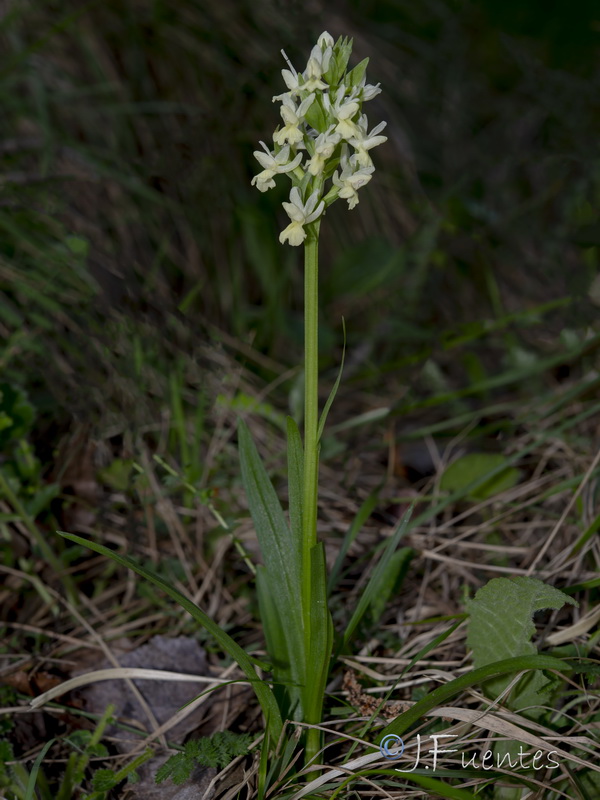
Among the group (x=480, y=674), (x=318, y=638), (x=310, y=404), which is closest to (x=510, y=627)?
(x=480, y=674)

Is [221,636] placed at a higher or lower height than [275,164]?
lower

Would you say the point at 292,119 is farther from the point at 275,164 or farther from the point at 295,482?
the point at 295,482

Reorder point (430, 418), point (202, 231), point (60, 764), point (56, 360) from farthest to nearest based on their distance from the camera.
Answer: point (202, 231)
point (430, 418)
point (56, 360)
point (60, 764)

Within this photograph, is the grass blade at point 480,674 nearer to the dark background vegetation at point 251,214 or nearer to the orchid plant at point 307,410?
the orchid plant at point 307,410

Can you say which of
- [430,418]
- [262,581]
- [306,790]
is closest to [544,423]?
[430,418]

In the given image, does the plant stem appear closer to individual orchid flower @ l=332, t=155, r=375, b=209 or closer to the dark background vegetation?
individual orchid flower @ l=332, t=155, r=375, b=209

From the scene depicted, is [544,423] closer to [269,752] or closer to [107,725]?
[269,752]

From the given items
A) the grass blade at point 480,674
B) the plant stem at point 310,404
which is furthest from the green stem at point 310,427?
the grass blade at point 480,674
